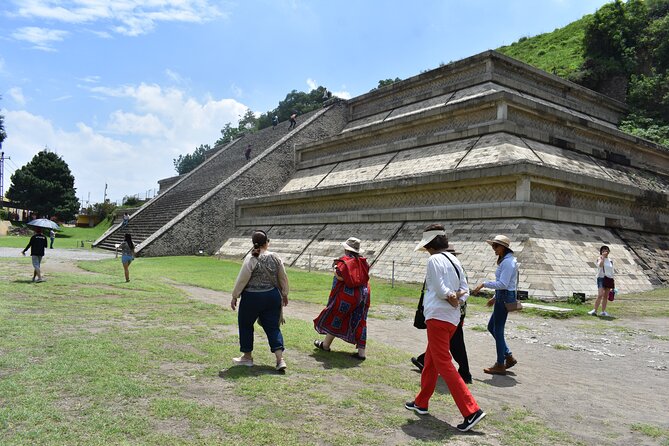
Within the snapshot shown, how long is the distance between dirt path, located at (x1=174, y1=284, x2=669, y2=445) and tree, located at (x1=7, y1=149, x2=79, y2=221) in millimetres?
36951

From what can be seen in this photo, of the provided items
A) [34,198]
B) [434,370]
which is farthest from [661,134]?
[34,198]

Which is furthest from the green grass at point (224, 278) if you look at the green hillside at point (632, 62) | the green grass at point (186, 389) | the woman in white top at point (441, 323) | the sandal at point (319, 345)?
the green hillside at point (632, 62)

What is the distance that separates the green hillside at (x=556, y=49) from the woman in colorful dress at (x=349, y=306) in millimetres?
27039

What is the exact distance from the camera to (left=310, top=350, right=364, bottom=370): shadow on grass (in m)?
5.21

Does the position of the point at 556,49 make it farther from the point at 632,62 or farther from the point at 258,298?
the point at 258,298

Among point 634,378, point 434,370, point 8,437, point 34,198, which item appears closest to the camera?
point 8,437

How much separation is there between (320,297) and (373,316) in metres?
2.33

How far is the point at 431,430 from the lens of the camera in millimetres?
3564

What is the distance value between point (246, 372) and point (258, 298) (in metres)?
0.79

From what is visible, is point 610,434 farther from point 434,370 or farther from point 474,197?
point 474,197

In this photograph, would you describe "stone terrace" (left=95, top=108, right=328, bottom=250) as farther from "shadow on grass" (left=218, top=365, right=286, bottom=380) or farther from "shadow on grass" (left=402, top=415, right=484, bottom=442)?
"shadow on grass" (left=402, top=415, right=484, bottom=442)

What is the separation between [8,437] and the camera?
9.71 ft

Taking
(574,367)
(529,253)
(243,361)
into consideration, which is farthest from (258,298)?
(529,253)

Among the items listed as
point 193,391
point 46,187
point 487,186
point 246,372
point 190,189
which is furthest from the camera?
point 46,187
